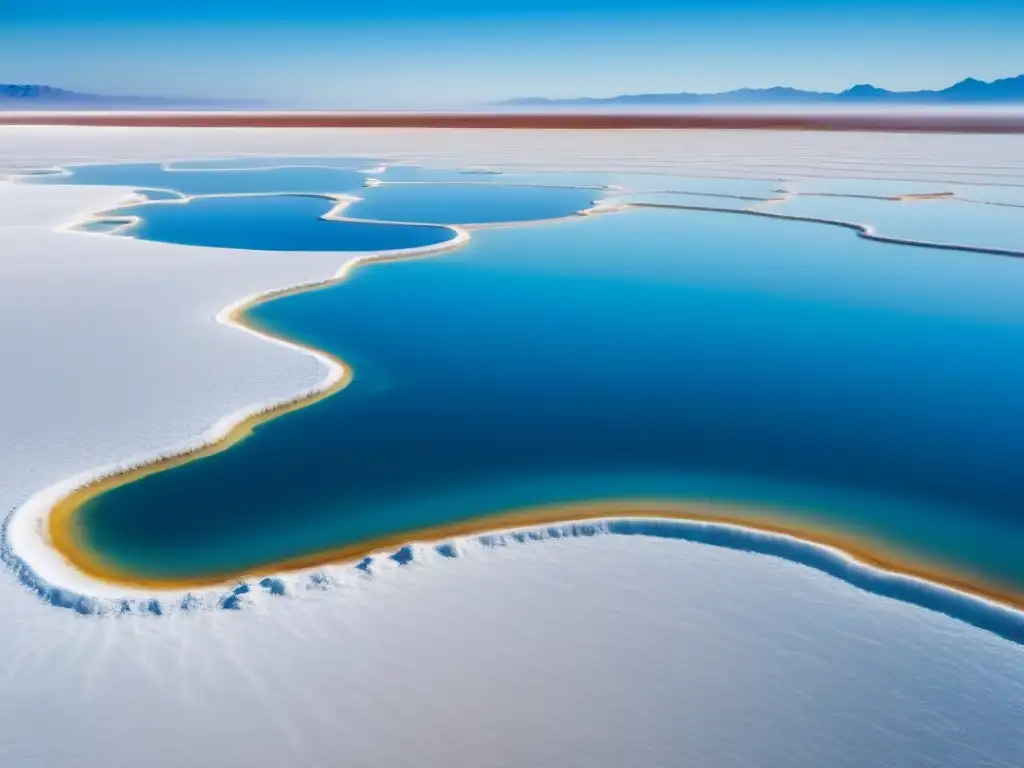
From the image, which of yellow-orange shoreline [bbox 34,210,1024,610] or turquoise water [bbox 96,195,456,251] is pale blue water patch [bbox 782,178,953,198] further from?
yellow-orange shoreline [bbox 34,210,1024,610]

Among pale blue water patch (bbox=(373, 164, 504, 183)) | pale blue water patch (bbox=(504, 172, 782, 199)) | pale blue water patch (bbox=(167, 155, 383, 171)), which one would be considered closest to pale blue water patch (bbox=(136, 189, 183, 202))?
pale blue water patch (bbox=(373, 164, 504, 183))

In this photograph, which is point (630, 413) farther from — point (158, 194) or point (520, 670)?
point (158, 194)

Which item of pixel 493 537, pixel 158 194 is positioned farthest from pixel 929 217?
pixel 158 194

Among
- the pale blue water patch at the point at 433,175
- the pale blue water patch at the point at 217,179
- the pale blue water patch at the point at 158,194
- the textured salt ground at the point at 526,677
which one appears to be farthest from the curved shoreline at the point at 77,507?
the pale blue water patch at the point at 433,175

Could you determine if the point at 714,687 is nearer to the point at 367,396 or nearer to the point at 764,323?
the point at 367,396

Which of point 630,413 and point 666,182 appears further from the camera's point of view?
point 666,182

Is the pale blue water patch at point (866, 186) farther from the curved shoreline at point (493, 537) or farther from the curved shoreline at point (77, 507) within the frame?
the curved shoreline at point (493, 537)
